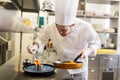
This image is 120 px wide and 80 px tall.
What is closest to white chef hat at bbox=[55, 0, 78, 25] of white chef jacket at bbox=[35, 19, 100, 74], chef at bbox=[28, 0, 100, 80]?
chef at bbox=[28, 0, 100, 80]

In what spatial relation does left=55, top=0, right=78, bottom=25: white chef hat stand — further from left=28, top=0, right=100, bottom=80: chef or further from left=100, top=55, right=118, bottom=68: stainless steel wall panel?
left=100, top=55, right=118, bottom=68: stainless steel wall panel

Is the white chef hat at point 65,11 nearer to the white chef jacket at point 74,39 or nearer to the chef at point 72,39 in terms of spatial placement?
the chef at point 72,39

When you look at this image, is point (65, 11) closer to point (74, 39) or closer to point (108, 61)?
point (74, 39)

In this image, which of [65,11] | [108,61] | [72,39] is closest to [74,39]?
[72,39]

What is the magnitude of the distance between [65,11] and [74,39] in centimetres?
40

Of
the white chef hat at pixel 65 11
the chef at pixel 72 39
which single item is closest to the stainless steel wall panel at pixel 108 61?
the chef at pixel 72 39

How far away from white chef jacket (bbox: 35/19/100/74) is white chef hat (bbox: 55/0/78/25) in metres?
0.24

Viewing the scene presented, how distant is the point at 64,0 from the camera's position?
1514mm

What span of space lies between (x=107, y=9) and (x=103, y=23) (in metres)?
0.31

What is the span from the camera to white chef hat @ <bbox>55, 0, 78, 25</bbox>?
1.54 m

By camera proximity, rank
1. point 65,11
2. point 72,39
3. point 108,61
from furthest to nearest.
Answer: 1. point 108,61
2. point 72,39
3. point 65,11

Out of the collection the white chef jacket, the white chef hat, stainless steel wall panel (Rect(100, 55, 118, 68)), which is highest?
the white chef hat

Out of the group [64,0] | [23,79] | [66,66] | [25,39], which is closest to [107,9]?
[25,39]

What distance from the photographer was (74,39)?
1903mm
